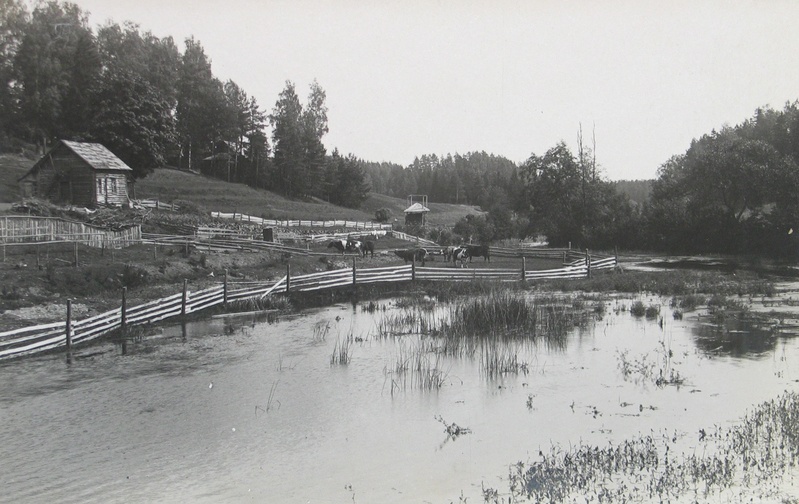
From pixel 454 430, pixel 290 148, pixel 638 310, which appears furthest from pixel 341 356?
pixel 290 148

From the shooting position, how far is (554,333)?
17.9m

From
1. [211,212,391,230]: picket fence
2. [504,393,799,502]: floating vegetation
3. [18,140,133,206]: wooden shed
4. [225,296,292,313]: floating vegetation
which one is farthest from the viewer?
[211,212,391,230]: picket fence

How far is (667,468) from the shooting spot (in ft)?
26.8

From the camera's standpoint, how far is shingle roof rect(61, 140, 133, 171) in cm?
4621

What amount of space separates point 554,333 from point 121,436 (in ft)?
37.9

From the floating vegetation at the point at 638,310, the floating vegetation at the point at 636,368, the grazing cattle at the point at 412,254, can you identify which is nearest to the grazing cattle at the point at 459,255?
the grazing cattle at the point at 412,254

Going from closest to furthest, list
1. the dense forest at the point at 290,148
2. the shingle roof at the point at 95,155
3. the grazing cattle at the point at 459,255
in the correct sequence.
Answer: the grazing cattle at the point at 459,255, the shingle roof at the point at 95,155, the dense forest at the point at 290,148

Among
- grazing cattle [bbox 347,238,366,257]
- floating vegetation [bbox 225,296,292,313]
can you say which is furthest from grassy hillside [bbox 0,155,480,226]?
floating vegetation [bbox 225,296,292,313]

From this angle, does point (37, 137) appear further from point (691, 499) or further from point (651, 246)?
point (691, 499)

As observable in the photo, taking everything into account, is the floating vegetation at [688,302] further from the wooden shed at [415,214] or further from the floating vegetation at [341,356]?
the wooden shed at [415,214]

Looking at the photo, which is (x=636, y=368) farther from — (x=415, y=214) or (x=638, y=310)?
(x=415, y=214)

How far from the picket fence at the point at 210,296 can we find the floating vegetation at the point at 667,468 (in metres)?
12.1

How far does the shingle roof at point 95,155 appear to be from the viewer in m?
46.2

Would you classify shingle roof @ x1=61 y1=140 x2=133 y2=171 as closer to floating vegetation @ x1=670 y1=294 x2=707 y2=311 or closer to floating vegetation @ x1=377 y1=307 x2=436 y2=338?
floating vegetation @ x1=377 y1=307 x2=436 y2=338
